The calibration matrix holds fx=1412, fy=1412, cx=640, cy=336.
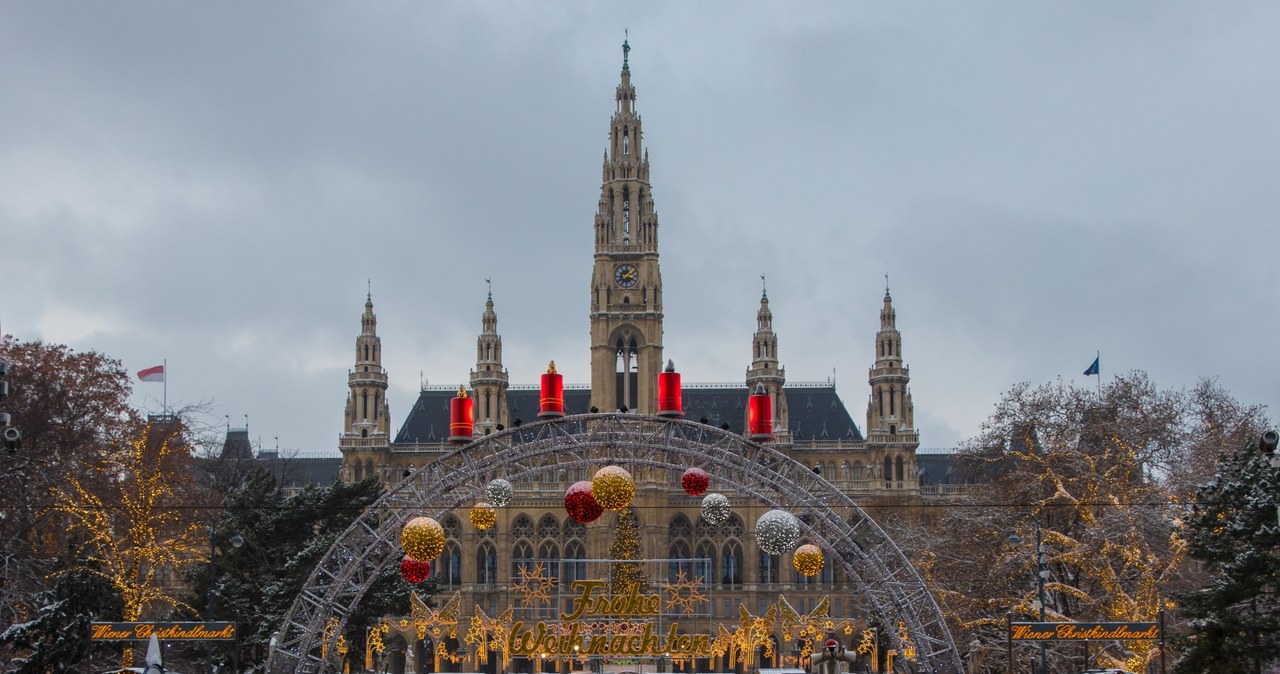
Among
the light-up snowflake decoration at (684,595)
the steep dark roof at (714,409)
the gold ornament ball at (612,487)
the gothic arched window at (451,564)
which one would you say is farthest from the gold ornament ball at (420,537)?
the steep dark roof at (714,409)

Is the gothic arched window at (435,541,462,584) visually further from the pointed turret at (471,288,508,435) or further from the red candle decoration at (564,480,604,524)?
the red candle decoration at (564,480,604,524)

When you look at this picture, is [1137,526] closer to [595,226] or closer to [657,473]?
[657,473]

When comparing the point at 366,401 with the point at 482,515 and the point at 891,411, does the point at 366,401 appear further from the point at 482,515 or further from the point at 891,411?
the point at 482,515

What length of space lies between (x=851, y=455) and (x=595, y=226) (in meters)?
23.5

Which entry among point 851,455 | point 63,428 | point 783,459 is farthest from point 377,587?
point 851,455

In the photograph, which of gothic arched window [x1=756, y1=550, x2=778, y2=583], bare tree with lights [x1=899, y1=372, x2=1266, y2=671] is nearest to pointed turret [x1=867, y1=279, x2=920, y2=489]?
gothic arched window [x1=756, y1=550, x2=778, y2=583]

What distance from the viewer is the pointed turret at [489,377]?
97.1 meters

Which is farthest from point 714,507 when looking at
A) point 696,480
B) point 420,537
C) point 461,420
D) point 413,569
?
point 413,569

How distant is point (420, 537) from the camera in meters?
33.8

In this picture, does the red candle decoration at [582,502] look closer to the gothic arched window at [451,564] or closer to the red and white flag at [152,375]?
the red and white flag at [152,375]

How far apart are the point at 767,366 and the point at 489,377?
63.3 ft

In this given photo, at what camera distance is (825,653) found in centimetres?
3045

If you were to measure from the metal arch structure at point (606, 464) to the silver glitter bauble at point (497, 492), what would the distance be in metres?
0.47

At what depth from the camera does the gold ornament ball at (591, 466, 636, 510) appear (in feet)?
108
